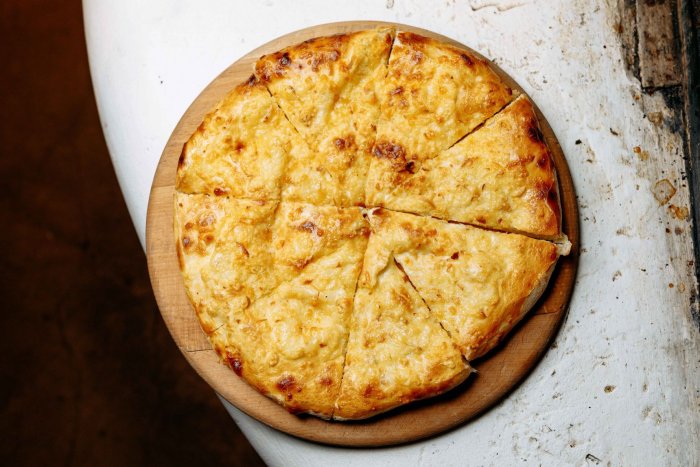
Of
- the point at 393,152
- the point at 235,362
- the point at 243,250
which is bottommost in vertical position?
the point at 235,362

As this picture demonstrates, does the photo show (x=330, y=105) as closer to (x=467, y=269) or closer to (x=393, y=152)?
(x=393, y=152)

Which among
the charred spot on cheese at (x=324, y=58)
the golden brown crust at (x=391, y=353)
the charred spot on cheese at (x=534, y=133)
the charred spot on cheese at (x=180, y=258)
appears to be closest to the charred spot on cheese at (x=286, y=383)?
the golden brown crust at (x=391, y=353)

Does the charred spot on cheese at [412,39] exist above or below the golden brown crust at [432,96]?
above

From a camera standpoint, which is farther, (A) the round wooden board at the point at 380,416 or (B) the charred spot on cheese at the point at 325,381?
(A) the round wooden board at the point at 380,416

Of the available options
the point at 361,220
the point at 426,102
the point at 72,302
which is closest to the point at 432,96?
the point at 426,102

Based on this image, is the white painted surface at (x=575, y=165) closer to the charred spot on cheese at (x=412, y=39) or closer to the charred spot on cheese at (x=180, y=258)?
the charred spot on cheese at (x=412, y=39)

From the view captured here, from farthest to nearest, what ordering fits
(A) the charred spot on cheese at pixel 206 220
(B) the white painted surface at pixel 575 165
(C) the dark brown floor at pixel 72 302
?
1. (C) the dark brown floor at pixel 72 302
2. (B) the white painted surface at pixel 575 165
3. (A) the charred spot on cheese at pixel 206 220

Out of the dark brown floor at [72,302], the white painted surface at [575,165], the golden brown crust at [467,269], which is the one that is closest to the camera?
the golden brown crust at [467,269]
